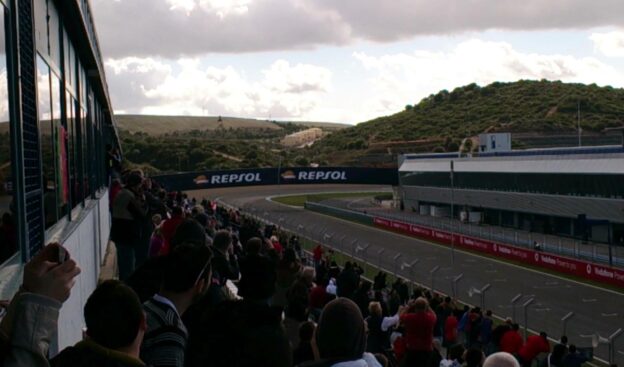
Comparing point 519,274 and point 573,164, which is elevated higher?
point 573,164

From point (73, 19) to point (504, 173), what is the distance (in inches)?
1799

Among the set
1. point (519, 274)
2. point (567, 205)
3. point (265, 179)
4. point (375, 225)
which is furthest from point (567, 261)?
point (265, 179)

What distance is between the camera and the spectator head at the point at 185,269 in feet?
12.9

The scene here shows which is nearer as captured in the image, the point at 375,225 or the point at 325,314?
the point at 325,314

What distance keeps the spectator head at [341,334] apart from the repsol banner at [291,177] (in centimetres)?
6583

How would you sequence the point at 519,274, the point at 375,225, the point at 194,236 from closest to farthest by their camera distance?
the point at 194,236, the point at 519,274, the point at 375,225

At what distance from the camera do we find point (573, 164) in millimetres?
44750

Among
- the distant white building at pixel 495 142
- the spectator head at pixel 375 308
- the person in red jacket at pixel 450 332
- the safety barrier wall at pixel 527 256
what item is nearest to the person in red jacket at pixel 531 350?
the person in red jacket at pixel 450 332

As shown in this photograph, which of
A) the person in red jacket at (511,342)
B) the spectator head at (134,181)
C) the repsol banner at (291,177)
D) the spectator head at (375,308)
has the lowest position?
the repsol banner at (291,177)

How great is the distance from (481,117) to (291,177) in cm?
7967

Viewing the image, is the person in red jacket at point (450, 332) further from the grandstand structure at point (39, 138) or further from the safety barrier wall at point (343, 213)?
the safety barrier wall at point (343, 213)

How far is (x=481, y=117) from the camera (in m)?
145

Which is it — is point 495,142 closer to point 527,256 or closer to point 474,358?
point 527,256

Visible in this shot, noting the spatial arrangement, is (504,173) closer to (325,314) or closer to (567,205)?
(567,205)
